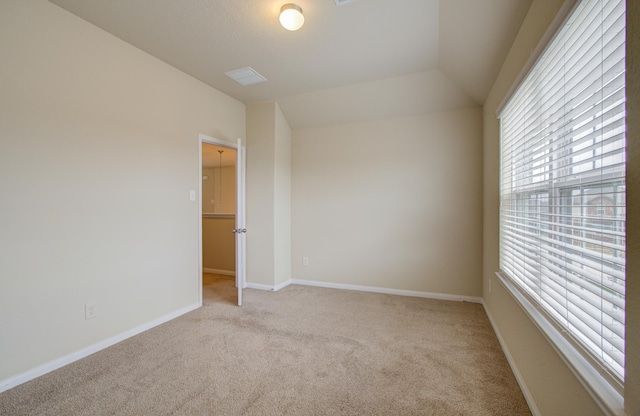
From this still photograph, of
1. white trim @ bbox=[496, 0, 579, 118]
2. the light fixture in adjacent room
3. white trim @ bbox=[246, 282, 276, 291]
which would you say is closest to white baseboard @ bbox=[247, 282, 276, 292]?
white trim @ bbox=[246, 282, 276, 291]

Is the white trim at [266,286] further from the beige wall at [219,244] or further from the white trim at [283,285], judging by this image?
the beige wall at [219,244]

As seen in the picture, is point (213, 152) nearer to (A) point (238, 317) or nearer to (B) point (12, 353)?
(A) point (238, 317)

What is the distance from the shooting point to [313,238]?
13.9 feet

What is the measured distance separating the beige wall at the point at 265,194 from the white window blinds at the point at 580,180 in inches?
112

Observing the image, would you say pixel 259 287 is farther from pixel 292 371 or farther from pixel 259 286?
pixel 292 371

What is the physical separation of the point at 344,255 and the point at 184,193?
2239mm

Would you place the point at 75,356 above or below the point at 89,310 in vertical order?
below

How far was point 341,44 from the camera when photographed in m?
2.59

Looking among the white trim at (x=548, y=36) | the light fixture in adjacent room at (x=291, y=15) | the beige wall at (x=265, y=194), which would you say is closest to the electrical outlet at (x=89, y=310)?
the beige wall at (x=265, y=194)

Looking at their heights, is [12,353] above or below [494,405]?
above

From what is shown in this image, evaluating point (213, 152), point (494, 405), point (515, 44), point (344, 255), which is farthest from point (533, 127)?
point (213, 152)

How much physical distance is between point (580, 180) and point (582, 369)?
2.41ft

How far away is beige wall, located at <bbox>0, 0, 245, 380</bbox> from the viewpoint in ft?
6.17

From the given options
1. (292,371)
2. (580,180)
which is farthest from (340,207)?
(580,180)
